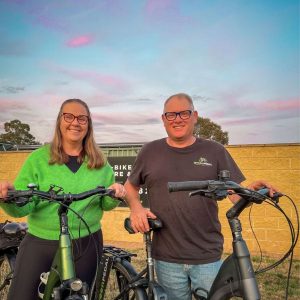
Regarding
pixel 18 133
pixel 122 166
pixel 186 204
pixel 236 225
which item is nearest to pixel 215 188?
pixel 236 225

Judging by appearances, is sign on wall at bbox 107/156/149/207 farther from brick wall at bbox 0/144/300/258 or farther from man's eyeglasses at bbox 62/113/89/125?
man's eyeglasses at bbox 62/113/89/125

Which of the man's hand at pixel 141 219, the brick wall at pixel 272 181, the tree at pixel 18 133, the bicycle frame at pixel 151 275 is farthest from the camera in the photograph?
the tree at pixel 18 133

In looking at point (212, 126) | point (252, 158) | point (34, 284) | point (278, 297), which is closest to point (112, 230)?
point (252, 158)

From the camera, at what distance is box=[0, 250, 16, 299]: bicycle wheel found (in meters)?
3.66

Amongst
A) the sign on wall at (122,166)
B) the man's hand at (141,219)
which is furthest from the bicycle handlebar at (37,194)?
the sign on wall at (122,166)

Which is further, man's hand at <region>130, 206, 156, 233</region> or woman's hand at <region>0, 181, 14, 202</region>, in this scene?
man's hand at <region>130, 206, 156, 233</region>

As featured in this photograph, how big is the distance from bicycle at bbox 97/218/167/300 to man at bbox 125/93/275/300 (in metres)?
0.10

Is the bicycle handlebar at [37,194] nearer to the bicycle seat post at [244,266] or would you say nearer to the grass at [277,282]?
the bicycle seat post at [244,266]

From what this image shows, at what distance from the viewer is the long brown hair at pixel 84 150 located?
9.51 ft

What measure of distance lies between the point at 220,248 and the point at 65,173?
4.04 ft

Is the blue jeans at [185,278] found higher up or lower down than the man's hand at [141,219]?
lower down

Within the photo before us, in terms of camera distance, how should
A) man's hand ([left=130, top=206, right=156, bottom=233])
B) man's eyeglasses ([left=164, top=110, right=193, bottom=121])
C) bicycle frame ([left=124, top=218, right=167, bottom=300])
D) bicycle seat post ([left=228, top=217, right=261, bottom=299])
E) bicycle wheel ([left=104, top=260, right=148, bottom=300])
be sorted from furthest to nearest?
bicycle wheel ([left=104, top=260, right=148, bottom=300]), man's eyeglasses ([left=164, top=110, right=193, bottom=121]), man's hand ([left=130, top=206, right=156, bottom=233]), bicycle frame ([left=124, top=218, right=167, bottom=300]), bicycle seat post ([left=228, top=217, right=261, bottom=299])

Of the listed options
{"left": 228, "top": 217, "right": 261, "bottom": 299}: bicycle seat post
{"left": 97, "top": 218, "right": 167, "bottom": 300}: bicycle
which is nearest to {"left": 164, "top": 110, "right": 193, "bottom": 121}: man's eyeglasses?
{"left": 97, "top": 218, "right": 167, "bottom": 300}: bicycle

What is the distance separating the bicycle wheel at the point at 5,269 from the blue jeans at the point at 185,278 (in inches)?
61.9
